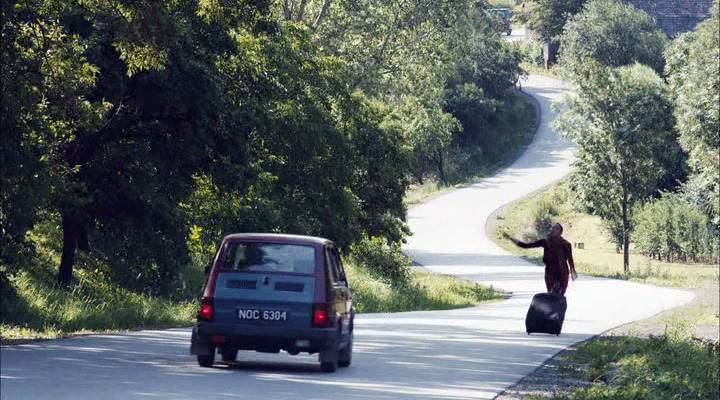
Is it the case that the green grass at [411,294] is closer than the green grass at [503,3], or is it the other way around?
the green grass at [411,294]

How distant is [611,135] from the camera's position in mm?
67875

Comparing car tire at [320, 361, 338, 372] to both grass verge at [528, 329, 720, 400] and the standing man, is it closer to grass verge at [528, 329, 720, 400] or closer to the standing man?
grass verge at [528, 329, 720, 400]

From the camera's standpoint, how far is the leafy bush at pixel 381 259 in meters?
49.8

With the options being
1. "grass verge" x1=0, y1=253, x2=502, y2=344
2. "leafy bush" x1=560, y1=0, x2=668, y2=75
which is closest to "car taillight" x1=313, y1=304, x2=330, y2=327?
"grass verge" x1=0, y1=253, x2=502, y2=344

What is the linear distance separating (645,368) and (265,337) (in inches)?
220

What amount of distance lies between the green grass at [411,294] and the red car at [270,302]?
21.8 meters

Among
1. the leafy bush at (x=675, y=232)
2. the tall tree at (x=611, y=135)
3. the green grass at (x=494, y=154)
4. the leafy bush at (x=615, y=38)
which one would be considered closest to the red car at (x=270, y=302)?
the tall tree at (x=611, y=135)

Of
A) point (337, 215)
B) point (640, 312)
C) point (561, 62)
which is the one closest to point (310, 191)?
point (337, 215)

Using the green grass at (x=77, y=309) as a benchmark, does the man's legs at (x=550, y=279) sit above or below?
above

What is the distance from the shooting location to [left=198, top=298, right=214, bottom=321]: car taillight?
17375 mm

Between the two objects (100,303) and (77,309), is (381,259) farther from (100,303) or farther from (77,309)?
(77,309)

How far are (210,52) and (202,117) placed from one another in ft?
5.25

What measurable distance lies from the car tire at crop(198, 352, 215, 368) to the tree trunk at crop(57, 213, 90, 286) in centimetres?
1165

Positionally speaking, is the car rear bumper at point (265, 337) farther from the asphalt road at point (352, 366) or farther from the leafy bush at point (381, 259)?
the leafy bush at point (381, 259)
